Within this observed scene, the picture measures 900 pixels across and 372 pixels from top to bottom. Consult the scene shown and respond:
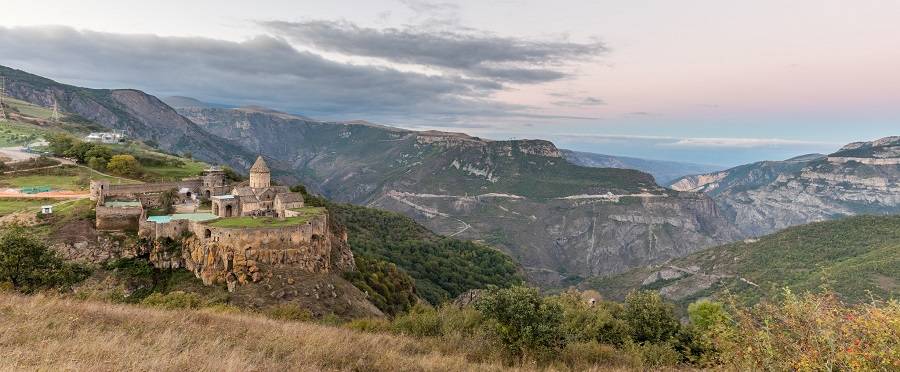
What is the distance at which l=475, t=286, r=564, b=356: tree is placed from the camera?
14.9 meters

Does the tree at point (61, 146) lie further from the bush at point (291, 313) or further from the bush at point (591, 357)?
the bush at point (591, 357)

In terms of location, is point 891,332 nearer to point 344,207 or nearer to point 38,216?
point 38,216

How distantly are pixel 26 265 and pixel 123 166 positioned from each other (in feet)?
114

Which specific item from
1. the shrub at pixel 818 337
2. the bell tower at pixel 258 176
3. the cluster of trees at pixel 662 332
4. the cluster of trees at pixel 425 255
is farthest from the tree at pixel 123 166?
the shrub at pixel 818 337

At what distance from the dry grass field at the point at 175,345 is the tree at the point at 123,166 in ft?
148

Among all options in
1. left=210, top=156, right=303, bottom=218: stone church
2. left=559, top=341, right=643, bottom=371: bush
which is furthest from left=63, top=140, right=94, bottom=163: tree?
left=559, top=341, right=643, bottom=371: bush

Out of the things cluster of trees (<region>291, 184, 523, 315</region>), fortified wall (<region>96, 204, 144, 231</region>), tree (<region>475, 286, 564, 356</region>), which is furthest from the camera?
cluster of trees (<region>291, 184, 523, 315</region>)

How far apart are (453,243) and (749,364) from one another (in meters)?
98.7

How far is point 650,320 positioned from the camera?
2423cm

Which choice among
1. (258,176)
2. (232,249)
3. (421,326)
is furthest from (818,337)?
(258,176)

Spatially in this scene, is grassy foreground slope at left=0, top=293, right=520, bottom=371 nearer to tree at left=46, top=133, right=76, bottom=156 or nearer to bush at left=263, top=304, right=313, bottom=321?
bush at left=263, top=304, right=313, bottom=321

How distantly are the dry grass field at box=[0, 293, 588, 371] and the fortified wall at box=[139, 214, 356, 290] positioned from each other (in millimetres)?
17698

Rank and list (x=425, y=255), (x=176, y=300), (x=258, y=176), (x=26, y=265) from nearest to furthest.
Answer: (x=26, y=265) < (x=176, y=300) < (x=258, y=176) < (x=425, y=255)

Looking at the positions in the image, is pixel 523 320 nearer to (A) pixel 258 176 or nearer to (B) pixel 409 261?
(A) pixel 258 176
